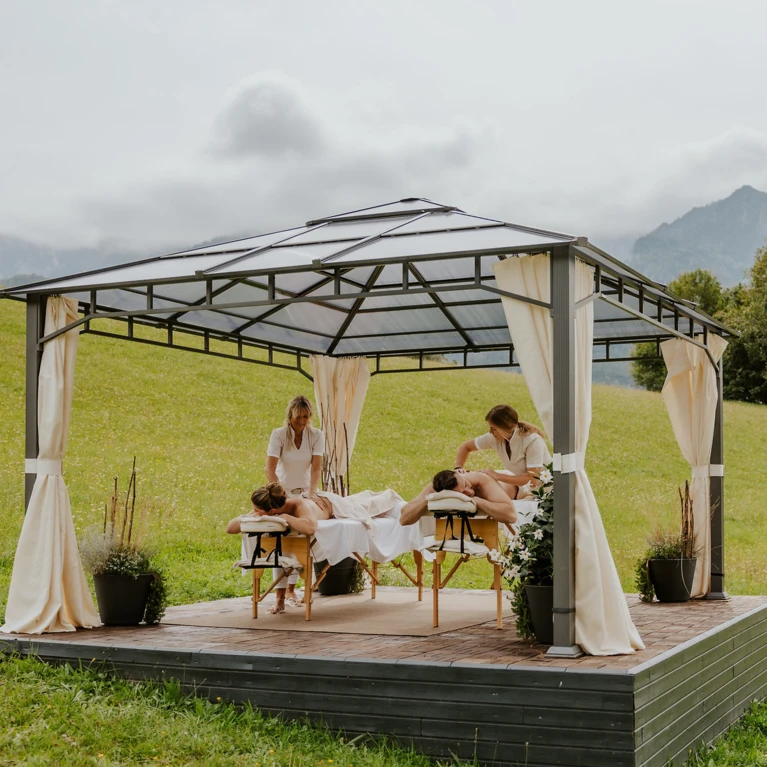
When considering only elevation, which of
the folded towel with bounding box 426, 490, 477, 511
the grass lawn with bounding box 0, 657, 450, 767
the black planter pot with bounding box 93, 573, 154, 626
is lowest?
the grass lawn with bounding box 0, 657, 450, 767

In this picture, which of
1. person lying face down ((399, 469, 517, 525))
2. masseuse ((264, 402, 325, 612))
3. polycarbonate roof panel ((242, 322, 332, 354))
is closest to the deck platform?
person lying face down ((399, 469, 517, 525))

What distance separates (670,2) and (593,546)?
54354 mm

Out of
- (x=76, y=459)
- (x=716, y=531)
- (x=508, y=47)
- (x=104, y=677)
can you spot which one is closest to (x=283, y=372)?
(x=76, y=459)

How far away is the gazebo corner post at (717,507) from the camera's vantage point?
7961mm

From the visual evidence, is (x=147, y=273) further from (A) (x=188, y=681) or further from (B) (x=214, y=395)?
(B) (x=214, y=395)

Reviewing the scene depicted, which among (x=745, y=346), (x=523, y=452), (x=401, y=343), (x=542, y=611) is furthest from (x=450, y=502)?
(x=745, y=346)

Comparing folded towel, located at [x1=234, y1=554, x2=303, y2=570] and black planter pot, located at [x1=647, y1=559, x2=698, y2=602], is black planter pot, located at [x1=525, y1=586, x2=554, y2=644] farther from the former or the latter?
black planter pot, located at [x1=647, y1=559, x2=698, y2=602]

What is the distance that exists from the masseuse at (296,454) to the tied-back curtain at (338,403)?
1.48 meters

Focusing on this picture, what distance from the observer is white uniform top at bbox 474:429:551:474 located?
24.1ft

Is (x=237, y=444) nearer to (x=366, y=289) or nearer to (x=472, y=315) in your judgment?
(x=472, y=315)

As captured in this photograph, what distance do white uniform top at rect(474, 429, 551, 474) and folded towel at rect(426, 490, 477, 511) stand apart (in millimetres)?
1168

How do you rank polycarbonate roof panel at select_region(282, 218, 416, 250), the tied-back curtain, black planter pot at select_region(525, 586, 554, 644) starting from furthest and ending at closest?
1. the tied-back curtain
2. polycarbonate roof panel at select_region(282, 218, 416, 250)
3. black planter pot at select_region(525, 586, 554, 644)

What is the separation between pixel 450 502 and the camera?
20.3 feet

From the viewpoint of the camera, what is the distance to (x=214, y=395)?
23.0m
